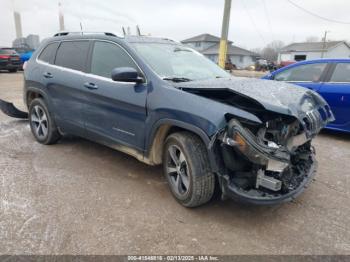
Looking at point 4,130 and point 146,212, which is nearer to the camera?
point 146,212

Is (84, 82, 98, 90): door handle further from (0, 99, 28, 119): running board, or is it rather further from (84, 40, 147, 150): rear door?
(0, 99, 28, 119): running board

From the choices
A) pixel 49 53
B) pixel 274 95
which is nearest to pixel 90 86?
pixel 49 53

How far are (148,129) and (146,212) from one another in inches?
35.9

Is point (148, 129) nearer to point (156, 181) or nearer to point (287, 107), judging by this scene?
point (156, 181)

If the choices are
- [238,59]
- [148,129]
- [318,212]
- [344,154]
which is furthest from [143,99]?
[238,59]

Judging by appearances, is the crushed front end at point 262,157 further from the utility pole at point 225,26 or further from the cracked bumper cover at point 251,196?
the utility pole at point 225,26

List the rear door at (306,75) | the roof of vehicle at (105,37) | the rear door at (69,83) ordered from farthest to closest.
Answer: the rear door at (306,75) < the rear door at (69,83) < the roof of vehicle at (105,37)

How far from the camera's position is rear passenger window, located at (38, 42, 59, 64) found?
4871mm

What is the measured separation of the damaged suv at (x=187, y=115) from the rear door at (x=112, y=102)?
0.01 metres

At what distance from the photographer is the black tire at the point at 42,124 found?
4.91 m

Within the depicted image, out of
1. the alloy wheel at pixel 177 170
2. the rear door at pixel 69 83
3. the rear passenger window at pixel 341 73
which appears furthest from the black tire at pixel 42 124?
the rear passenger window at pixel 341 73

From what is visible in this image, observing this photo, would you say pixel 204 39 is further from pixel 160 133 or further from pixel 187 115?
pixel 187 115

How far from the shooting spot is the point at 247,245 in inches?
104

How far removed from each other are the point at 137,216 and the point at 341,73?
16.4 feet
